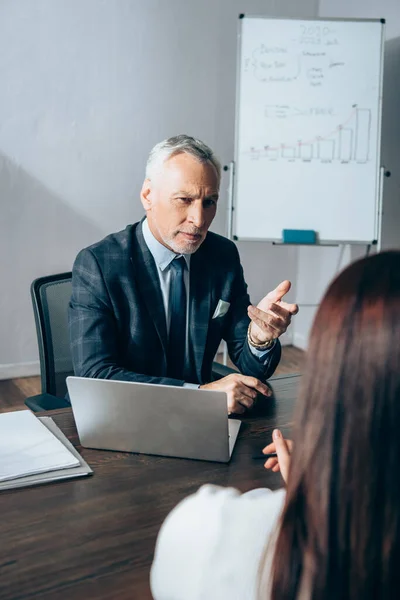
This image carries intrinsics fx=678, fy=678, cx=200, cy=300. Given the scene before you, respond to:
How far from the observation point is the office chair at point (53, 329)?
1913 mm

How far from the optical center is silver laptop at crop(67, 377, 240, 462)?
1.22 m

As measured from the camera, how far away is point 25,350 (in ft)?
12.7

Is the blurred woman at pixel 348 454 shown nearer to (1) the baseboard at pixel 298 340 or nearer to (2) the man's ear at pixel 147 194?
(2) the man's ear at pixel 147 194

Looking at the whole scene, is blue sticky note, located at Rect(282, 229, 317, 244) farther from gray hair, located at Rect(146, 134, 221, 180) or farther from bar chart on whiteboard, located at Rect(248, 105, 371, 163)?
gray hair, located at Rect(146, 134, 221, 180)

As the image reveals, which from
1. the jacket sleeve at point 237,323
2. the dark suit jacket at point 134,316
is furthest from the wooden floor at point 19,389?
the dark suit jacket at point 134,316

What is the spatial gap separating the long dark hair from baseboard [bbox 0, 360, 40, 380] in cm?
338

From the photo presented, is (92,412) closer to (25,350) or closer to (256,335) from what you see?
(256,335)

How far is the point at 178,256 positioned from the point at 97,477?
0.87 m

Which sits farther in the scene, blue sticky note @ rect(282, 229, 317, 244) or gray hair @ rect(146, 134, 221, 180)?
blue sticky note @ rect(282, 229, 317, 244)

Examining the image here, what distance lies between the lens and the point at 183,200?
1892 millimetres

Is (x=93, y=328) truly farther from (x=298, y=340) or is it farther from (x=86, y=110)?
(x=298, y=340)

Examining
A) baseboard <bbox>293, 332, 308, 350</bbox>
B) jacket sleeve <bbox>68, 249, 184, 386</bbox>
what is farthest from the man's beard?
baseboard <bbox>293, 332, 308, 350</bbox>

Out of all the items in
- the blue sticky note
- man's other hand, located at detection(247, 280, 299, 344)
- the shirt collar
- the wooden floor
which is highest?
the shirt collar

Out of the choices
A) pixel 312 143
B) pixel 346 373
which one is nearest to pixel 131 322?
pixel 346 373
